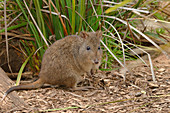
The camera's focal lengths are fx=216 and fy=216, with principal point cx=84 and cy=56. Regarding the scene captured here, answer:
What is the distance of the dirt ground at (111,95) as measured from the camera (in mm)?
2904

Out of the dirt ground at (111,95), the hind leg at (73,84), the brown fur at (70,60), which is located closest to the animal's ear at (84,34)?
the brown fur at (70,60)

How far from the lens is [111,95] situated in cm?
354

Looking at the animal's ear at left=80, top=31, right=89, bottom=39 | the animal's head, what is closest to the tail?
the animal's head

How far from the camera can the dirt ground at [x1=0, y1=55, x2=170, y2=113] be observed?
290cm

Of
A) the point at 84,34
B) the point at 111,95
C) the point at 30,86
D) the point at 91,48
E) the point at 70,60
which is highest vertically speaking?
the point at 84,34

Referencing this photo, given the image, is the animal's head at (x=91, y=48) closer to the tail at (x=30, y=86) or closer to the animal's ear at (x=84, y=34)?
the animal's ear at (x=84, y=34)

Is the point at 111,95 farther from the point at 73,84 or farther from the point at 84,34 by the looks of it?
the point at 84,34

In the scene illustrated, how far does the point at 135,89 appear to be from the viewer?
359 centimetres

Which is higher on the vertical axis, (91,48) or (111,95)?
(91,48)

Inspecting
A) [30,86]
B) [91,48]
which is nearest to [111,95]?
[91,48]

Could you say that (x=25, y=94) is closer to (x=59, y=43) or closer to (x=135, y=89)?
(x=59, y=43)

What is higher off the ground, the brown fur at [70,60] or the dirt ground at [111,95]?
the brown fur at [70,60]

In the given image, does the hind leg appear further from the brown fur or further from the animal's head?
the animal's head

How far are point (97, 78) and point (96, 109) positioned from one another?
1.22 meters
